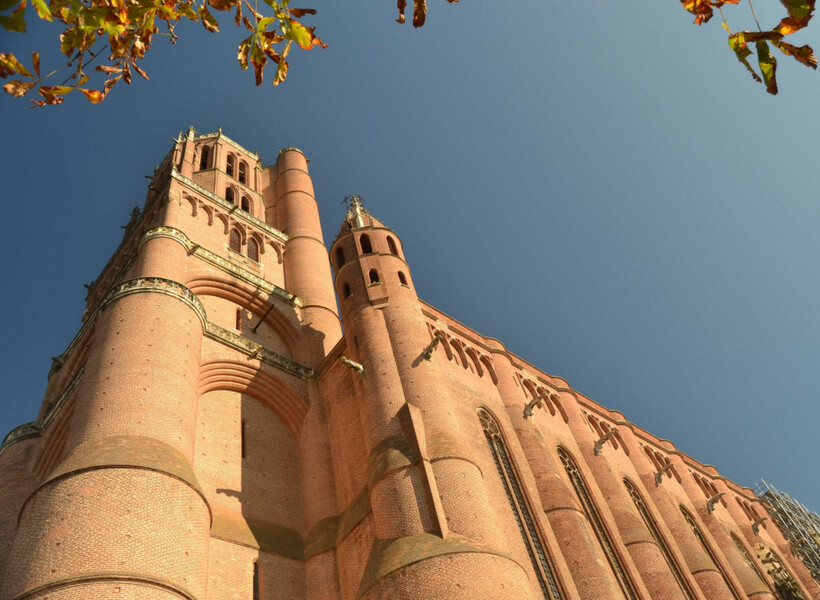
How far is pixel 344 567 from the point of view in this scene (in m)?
15.0

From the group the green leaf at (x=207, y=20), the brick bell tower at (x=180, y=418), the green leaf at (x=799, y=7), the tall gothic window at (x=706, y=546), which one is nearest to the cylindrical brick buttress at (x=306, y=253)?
the brick bell tower at (x=180, y=418)

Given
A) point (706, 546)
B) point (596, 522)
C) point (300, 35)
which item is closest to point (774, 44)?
point (300, 35)

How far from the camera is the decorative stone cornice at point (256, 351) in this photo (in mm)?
19625

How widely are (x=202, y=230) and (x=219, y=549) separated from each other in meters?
14.5

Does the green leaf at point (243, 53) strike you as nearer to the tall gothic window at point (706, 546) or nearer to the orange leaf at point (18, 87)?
the orange leaf at point (18, 87)

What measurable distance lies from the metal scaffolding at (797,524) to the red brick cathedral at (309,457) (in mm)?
7412

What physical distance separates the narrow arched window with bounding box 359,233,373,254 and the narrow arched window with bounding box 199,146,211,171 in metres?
13.3

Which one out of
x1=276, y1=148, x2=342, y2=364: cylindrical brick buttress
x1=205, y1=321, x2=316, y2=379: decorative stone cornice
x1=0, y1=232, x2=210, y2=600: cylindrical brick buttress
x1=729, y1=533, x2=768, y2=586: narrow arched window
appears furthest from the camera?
x1=729, y1=533, x2=768, y2=586: narrow arched window

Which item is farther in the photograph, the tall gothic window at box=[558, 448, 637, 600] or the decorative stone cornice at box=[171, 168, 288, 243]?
the decorative stone cornice at box=[171, 168, 288, 243]

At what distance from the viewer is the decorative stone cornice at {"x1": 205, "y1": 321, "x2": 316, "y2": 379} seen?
19625 mm

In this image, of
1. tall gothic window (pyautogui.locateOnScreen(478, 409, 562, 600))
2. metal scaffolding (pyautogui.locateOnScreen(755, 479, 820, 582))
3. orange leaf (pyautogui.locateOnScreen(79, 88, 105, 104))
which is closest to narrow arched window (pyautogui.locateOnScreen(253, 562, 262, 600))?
tall gothic window (pyautogui.locateOnScreen(478, 409, 562, 600))

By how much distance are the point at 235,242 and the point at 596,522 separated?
58.6 feet

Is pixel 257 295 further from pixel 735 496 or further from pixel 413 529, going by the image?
pixel 735 496

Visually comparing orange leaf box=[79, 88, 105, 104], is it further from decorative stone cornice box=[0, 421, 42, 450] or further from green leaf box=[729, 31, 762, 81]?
decorative stone cornice box=[0, 421, 42, 450]
